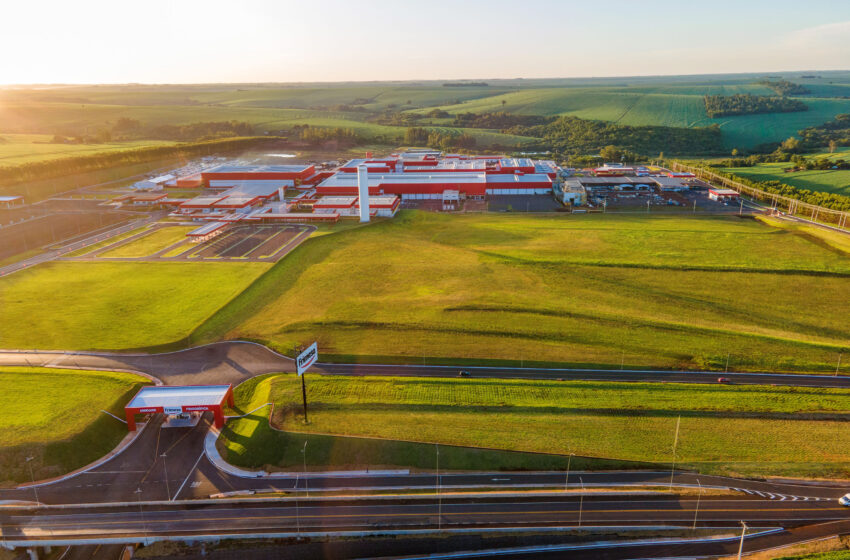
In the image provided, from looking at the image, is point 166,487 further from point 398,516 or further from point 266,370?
point 398,516

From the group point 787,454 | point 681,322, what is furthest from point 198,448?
point 681,322

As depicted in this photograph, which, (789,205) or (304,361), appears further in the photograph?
(789,205)

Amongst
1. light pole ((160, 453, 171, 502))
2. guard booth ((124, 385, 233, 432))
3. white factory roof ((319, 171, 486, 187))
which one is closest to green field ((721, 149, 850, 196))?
white factory roof ((319, 171, 486, 187))

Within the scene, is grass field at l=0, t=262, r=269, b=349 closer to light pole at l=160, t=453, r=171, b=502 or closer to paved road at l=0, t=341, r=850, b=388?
paved road at l=0, t=341, r=850, b=388

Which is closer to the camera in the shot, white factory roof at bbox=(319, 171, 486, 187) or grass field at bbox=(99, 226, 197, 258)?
grass field at bbox=(99, 226, 197, 258)

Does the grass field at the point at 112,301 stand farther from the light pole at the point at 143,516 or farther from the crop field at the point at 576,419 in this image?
the light pole at the point at 143,516

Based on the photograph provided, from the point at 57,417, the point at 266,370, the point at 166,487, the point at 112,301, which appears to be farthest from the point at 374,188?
the point at 166,487
